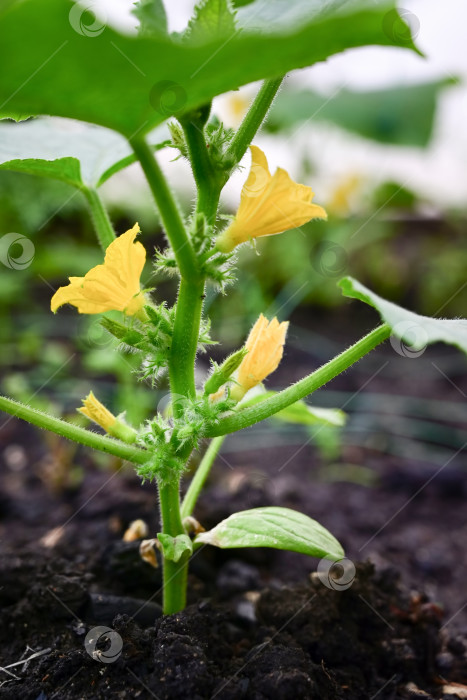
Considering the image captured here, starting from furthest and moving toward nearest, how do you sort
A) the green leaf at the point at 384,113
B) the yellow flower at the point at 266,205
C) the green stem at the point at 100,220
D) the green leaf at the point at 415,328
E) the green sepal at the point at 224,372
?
the green leaf at the point at 384,113
the green stem at the point at 100,220
the green sepal at the point at 224,372
the yellow flower at the point at 266,205
the green leaf at the point at 415,328

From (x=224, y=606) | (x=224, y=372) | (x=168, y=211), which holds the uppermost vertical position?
(x=168, y=211)

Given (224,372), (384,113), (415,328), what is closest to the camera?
(415,328)

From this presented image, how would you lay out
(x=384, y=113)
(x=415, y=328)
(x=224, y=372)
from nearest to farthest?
(x=415, y=328), (x=224, y=372), (x=384, y=113)

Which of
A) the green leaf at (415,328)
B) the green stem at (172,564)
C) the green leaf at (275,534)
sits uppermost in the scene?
the green leaf at (415,328)

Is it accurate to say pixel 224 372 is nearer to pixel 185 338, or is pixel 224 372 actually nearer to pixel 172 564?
pixel 185 338

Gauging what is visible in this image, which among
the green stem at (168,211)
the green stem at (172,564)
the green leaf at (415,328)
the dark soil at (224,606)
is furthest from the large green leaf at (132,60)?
the dark soil at (224,606)

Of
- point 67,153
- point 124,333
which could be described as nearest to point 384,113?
point 67,153

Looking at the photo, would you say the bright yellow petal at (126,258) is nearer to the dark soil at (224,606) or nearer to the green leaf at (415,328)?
the green leaf at (415,328)
